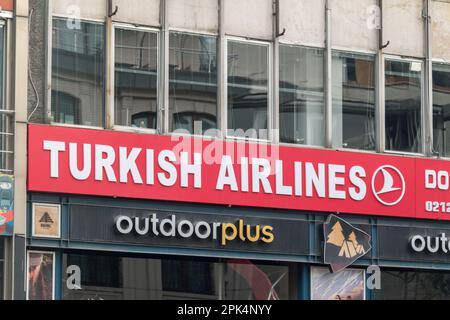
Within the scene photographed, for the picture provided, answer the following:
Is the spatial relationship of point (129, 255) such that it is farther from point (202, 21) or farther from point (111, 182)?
point (202, 21)

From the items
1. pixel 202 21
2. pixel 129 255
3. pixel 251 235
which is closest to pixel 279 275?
pixel 251 235

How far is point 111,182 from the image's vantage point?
87.6ft

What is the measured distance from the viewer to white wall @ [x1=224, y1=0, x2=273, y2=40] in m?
28.4

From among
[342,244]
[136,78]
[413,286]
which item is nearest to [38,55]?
[136,78]

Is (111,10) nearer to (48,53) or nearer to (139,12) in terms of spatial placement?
(139,12)

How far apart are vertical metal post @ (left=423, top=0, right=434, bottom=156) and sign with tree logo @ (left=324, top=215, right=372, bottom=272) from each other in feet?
8.68

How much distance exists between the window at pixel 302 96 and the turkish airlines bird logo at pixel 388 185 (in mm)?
1451

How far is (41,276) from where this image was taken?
26031 mm

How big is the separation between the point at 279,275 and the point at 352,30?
18.1 ft

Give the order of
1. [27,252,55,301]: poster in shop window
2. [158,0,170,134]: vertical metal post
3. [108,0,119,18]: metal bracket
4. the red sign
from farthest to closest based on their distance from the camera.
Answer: [158,0,170,134]: vertical metal post, [108,0,119,18]: metal bracket, the red sign, [27,252,55,301]: poster in shop window

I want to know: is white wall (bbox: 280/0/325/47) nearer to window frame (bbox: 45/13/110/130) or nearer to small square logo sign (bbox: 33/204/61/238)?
window frame (bbox: 45/13/110/130)

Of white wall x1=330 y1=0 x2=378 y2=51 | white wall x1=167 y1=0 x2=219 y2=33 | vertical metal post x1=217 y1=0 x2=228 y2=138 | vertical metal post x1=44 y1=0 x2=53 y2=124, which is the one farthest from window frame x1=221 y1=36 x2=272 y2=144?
vertical metal post x1=44 y1=0 x2=53 y2=124

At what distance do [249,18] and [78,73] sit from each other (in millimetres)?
3909
